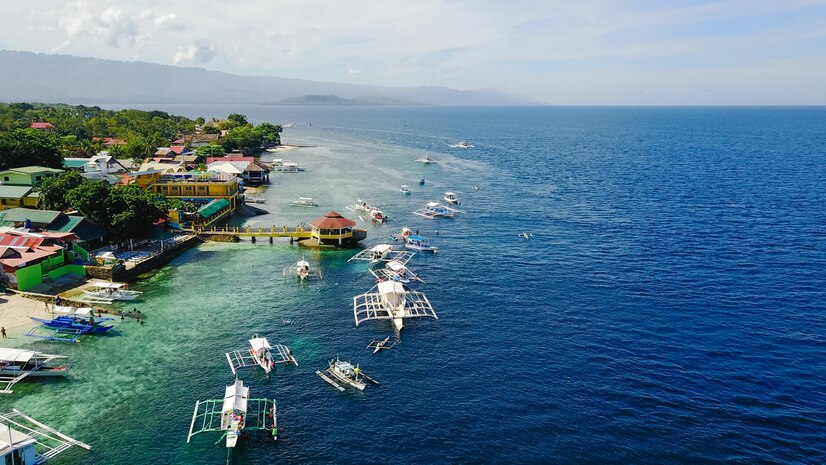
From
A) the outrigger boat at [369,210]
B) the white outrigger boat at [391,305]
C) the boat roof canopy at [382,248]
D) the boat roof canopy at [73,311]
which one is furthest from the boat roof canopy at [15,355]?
the outrigger boat at [369,210]

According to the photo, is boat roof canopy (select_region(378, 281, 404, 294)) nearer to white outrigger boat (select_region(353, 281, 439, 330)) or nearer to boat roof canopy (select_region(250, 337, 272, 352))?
white outrigger boat (select_region(353, 281, 439, 330))

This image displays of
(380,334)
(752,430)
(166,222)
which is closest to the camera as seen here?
(752,430)

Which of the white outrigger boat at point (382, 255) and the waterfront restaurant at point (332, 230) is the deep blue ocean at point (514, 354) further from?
the waterfront restaurant at point (332, 230)

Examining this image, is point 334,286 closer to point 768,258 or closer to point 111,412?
point 111,412

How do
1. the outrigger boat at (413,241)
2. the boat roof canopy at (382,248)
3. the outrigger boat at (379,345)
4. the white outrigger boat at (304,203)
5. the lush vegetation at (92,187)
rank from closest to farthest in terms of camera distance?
the outrigger boat at (379,345) < the lush vegetation at (92,187) < the boat roof canopy at (382,248) < the outrigger boat at (413,241) < the white outrigger boat at (304,203)

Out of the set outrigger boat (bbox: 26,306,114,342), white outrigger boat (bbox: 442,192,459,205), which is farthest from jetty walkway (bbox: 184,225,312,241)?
white outrigger boat (bbox: 442,192,459,205)

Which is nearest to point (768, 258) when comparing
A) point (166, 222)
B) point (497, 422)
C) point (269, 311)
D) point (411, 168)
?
point (497, 422)
